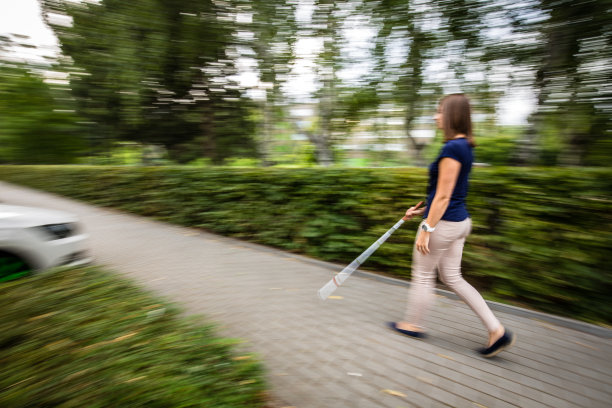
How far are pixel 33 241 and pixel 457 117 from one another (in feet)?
14.6

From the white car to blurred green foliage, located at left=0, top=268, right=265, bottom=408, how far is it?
0.95 m

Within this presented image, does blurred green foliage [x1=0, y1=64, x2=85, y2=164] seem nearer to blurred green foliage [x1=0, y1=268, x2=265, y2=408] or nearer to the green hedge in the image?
the green hedge

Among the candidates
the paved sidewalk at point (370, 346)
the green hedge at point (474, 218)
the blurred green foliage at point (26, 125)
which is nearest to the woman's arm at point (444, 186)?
the paved sidewalk at point (370, 346)

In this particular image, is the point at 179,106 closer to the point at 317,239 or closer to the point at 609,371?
the point at 317,239

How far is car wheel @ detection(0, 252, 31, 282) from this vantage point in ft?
11.7

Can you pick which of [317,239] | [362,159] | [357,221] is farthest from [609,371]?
[362,159]

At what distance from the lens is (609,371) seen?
8.46 feet

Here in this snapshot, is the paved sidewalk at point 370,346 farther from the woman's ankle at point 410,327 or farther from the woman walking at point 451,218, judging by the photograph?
the woman walking at point 451,218

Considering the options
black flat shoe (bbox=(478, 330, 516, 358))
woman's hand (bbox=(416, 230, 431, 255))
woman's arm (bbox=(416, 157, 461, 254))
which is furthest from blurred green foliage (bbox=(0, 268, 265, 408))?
black flat shoe (bbox=(478, 330, 516, 358))

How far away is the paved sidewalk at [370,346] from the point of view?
2297 mm

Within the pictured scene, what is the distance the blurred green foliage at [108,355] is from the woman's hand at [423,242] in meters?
1.52

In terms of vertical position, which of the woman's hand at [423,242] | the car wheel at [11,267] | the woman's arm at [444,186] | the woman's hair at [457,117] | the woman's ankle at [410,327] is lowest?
the woman's ankle at [410,327]

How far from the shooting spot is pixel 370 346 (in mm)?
2867

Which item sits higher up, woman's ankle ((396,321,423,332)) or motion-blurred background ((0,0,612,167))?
motion-blurred background ((0,0,612,167))
